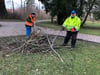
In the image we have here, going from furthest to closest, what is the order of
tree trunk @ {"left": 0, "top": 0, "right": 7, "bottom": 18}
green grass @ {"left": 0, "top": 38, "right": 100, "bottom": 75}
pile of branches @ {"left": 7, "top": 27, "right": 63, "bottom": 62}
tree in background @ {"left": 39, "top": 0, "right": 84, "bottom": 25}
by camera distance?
tree trunk @ {"left": 0, "top": 0, "right": 7, "bottom": 18}
tree in background @ {"left": 39, "top": 0, "right": 84, "bottom": 25}
pile of branches @ {"left": 7, "top": 27, "right": 63, "bottom": 62}
green grass @ {"left": 0, "top": 38, "right": 100, "bottom": 75}

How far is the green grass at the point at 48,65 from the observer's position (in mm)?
3883

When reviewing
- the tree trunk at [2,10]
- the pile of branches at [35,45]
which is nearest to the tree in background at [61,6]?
the tree trunk at [2,10]

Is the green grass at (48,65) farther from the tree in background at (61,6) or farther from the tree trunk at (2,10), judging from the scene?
the tree trunk at (2,10)

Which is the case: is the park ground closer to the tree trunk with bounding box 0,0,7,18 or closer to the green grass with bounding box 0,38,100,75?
the green grass with bounding box 0,38,100,75

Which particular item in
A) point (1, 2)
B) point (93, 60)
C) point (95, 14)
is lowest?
point (93, 60)

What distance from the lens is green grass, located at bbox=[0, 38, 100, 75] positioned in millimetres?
3883

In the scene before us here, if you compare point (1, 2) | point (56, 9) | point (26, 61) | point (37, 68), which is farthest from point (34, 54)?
point (1, 2)

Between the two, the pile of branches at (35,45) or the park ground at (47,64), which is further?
the pile of branches at (35,45)

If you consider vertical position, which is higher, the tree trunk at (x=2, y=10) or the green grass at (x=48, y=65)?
the tree trunk at (x=2, y=10)

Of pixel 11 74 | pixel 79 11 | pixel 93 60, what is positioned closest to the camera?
pixel 11 74

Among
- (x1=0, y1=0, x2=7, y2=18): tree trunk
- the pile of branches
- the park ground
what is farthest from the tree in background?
the park ground

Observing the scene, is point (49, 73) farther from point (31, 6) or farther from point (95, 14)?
point (31, 6)

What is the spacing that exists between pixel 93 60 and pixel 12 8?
23.5 metres

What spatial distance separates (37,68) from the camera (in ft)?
13.4
